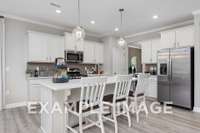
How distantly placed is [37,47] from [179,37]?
437 cm

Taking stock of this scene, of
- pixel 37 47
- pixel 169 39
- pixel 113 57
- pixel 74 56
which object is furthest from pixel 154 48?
pixel 37 47

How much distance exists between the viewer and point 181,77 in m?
3.96

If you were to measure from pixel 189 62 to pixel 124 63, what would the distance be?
3.14 metres

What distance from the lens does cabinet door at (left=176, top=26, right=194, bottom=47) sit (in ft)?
12.8

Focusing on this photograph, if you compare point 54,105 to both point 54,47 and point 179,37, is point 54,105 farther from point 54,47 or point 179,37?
point 179,37

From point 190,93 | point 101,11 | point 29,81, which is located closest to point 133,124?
point 190,93

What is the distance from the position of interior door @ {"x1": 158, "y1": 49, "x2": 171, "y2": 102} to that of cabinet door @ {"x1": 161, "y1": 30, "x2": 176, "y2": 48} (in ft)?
0.76

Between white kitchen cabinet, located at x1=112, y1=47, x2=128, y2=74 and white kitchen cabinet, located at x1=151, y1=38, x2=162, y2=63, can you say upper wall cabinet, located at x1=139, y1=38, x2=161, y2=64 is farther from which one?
white kitchen cabinet, located at x1=112, y1=47, x2=128, y2=74

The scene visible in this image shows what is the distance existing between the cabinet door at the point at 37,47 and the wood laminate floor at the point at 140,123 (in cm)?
162

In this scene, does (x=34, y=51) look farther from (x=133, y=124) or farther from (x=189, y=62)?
(x=189, y=62)

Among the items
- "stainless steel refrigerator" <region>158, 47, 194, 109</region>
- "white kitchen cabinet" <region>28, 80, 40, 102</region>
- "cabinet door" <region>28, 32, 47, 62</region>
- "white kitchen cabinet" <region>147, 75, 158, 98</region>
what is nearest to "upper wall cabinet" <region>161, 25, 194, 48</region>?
"stainless steel refrigerator" <region>158, 47, 194, 109</region>

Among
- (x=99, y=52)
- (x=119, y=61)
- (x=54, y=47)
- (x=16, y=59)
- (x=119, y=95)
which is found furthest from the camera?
(x=119, y=61)

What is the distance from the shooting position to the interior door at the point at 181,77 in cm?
383

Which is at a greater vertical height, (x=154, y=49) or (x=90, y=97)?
(x=154, y=49)
